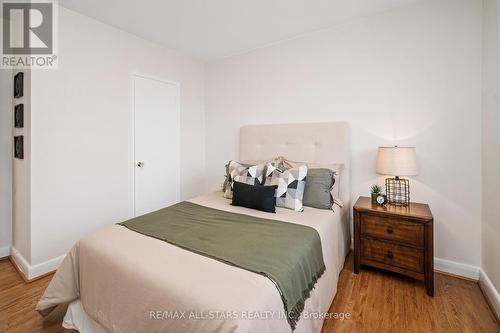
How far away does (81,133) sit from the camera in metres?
2.38

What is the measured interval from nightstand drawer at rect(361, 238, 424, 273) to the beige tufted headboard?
1.48 ft

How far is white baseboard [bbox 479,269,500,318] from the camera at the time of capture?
63.6 inches

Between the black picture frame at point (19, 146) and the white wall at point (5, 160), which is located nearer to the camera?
the black picture frame at point (19, 146)

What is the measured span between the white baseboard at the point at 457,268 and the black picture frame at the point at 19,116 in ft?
13.5

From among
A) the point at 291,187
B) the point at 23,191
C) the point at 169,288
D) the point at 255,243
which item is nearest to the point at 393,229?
the point at 291,187

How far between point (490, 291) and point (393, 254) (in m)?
0.64

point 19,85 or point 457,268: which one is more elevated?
point 19,85

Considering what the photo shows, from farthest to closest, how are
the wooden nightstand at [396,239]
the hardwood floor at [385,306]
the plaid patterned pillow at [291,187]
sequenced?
the plaid patterned pillow at [291,187], the wooden nightstand at [396,239], the hardwood floor at [385,306]

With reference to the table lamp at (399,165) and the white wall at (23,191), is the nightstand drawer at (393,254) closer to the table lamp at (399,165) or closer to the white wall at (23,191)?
the table lamp at (399,165)

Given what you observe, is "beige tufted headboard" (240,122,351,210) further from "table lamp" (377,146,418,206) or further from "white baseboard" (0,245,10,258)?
"white baseboard" (0,245,10,258)

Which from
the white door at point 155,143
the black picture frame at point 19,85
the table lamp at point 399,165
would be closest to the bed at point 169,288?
the table lamp at point 399,165

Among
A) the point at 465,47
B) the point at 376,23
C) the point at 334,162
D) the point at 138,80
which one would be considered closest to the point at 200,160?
the point at 138,80

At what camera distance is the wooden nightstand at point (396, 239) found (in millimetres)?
1817

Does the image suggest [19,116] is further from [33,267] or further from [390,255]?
[390,255]
